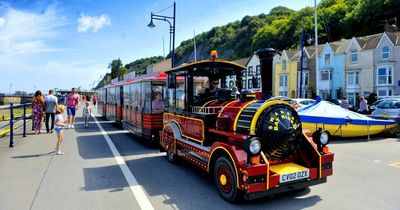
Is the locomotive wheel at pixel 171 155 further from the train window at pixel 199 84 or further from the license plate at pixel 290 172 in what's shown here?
the license plate at pixel 290 172

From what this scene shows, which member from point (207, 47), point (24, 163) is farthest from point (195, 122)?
point (207, 47)

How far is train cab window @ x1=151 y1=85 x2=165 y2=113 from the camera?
1030cm

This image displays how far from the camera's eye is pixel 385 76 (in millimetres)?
32562

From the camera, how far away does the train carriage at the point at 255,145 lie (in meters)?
4.66

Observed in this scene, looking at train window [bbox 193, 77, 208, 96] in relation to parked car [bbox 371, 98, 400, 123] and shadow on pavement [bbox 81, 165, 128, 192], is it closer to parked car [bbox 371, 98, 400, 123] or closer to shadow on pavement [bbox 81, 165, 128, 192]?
shadow on pavement [bbox 81, 165, 128, 192]

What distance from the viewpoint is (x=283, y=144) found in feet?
17.2

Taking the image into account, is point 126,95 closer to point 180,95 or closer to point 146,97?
point 146,97

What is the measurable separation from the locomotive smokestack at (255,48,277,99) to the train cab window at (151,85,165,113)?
17.4ft

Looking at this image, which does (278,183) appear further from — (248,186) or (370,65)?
(370,65)

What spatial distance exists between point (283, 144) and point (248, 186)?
3.76 feet

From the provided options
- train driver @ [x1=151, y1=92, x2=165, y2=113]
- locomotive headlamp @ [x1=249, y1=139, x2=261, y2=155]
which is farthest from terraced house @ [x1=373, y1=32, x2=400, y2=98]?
locomotive headlamp @ [x1=249, y1=139, x2=261, y2=155]

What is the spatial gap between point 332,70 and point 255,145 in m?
38.4

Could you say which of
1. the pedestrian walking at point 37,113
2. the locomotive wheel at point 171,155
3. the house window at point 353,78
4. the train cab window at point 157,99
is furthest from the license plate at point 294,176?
the house window at point 353,78

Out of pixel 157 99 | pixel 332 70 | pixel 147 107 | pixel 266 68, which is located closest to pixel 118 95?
pixel 147 107
